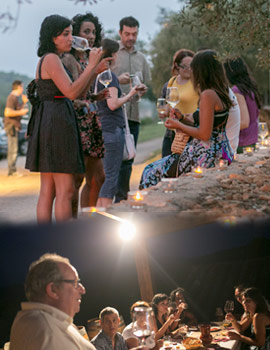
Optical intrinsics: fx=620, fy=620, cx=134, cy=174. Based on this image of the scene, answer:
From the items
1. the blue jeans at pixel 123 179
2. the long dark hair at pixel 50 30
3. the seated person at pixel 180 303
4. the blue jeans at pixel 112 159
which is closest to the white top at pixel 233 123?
the blue jeans at pixel 112 159

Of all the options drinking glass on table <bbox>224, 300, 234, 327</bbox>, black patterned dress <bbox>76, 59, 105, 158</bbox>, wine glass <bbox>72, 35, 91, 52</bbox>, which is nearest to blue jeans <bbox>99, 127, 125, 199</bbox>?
black patterned dress <bbox>76, 59, 105, 158</bbox>

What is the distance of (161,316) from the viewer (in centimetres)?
369

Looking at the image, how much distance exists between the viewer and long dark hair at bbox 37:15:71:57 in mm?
4078

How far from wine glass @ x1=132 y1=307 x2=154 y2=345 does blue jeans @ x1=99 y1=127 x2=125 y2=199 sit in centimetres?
237

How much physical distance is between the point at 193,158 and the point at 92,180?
830mm

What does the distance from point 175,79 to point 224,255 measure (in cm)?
346

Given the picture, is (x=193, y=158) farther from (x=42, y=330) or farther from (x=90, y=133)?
(x=42, y=330)

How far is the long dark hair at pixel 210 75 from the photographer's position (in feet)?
16.1

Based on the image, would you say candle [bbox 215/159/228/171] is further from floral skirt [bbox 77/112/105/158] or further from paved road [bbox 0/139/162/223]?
paved road [bbox 0/139/162/223]

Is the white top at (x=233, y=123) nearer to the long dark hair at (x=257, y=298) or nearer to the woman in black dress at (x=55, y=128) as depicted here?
the woman in black dress at (x=55, y=128)

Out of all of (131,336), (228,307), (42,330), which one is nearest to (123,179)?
(228,307)

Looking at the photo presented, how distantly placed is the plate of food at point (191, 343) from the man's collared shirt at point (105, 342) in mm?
417

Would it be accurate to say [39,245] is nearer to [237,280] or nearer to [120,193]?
[237,280]

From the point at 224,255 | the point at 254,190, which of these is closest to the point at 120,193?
the point at 254,190
